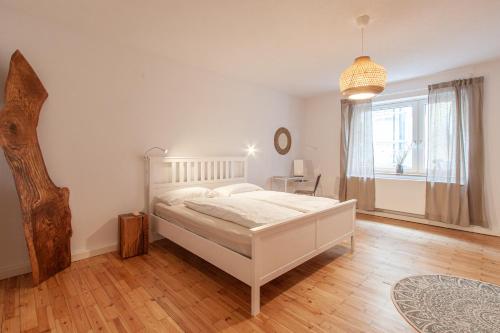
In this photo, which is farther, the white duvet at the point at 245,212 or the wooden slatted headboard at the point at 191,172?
the wooden slatted headboard at the point at 191,172

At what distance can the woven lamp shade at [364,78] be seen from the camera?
208 cm

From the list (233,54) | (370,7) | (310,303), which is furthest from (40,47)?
(310,303)

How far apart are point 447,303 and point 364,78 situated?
1.93m

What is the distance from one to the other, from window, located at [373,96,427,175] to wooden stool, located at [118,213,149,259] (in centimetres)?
433

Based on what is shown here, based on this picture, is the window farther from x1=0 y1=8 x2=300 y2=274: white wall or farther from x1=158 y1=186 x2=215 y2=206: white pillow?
x1=158 y1=186 x2=215 y2=206: white pillow

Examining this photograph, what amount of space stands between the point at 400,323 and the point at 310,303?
0.62m

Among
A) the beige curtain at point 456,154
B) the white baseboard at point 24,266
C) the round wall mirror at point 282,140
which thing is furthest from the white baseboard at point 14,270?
the beige curtain at point 456,154

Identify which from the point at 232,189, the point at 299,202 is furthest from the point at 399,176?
the point at 232,189

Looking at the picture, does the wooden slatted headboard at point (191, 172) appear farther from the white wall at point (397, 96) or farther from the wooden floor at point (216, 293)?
the white wall at point (397, 96)

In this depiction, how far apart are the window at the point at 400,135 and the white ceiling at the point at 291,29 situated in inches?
37.7

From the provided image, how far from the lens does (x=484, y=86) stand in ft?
11.6

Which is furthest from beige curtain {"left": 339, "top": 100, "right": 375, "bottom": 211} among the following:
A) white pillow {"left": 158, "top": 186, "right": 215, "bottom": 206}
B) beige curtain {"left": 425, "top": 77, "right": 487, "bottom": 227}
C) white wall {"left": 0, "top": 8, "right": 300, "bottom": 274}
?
white pillow {"left": 158, "top": 186, "right": 215, "bottom": 206}

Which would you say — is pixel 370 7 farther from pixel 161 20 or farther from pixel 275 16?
pixel 161 20

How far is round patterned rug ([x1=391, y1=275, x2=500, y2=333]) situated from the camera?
65.3 inches
